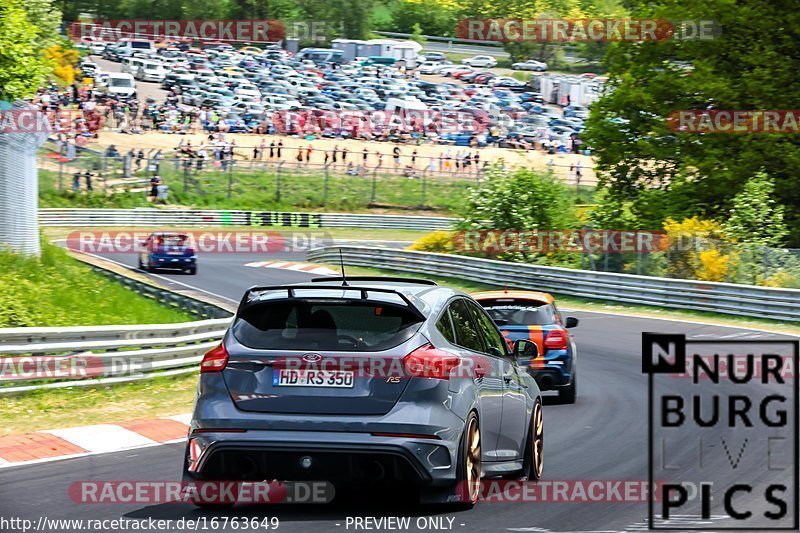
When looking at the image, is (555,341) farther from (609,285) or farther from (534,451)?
(609,285)

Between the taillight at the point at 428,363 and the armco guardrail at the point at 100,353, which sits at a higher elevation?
the taillight at the point at 428,363

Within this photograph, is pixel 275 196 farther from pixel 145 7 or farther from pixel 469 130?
pixel 145 7

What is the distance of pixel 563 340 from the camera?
1612 cm

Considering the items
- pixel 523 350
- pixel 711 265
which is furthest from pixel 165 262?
pixel 523 350

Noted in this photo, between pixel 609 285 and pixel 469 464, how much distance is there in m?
27.0

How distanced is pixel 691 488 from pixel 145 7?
9959 cm

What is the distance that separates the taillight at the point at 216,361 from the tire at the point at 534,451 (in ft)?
9.23

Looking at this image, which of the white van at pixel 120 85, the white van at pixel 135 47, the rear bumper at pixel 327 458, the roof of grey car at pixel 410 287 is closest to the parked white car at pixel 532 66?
the white van at pixel 135 47

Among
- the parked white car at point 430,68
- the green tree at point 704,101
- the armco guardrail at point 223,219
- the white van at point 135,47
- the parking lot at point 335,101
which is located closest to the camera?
the green tree at point 704,101

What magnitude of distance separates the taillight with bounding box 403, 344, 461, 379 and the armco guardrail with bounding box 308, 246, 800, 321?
2411 cm

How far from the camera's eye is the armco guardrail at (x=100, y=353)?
47.9 feet

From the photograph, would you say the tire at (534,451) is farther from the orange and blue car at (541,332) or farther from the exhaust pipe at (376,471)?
the orange and blue car at (541,332)

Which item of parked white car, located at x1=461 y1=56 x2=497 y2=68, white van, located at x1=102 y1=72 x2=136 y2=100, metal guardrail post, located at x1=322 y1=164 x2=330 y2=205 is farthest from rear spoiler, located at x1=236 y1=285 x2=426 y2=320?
parked white car, located at x1=461 y1=56 x2=497 y2=68

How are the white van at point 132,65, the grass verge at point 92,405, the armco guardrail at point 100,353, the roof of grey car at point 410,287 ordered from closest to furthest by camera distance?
the roof of grey car at point 410,287 < the grass verge at point 92,405 < the armco guardrail at point 100,353 < the white van at point 132,65
